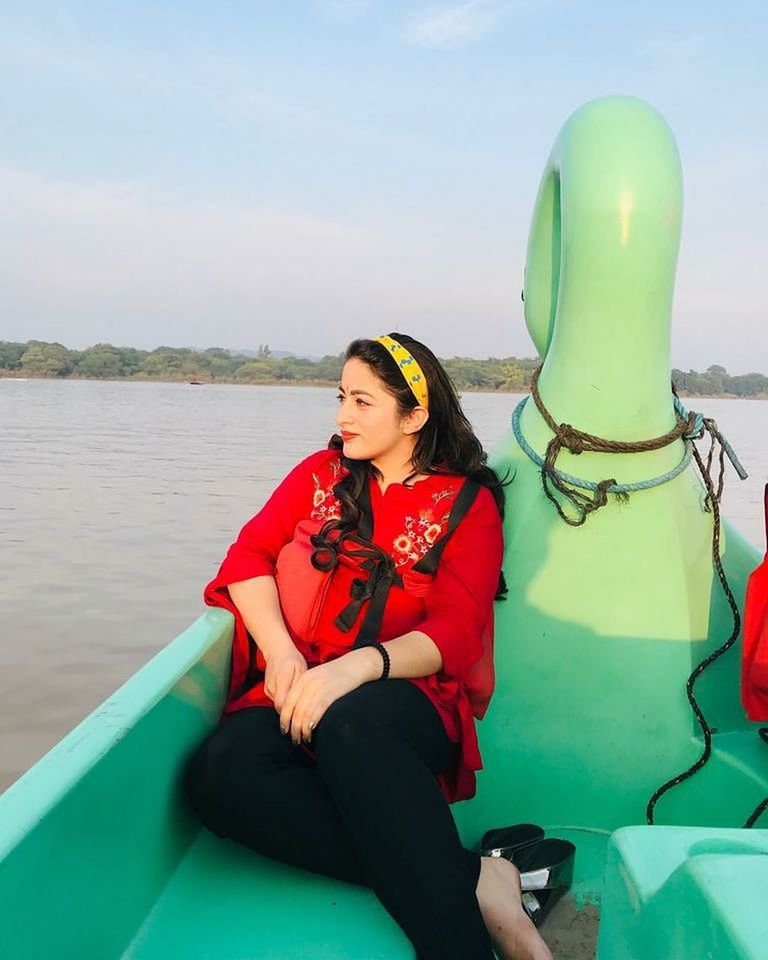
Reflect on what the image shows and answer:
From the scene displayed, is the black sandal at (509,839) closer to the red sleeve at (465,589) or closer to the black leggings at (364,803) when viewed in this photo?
the black leggings at (364,803)

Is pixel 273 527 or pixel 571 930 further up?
pixel 273 527

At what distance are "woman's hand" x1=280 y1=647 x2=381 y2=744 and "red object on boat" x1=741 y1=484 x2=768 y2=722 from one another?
0.75 m

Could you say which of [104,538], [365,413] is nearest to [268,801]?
[365,413]

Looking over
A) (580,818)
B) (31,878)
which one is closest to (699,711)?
(580,818)

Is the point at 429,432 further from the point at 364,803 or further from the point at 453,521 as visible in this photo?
the point at 364,803

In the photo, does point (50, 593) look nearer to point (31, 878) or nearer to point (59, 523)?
point (59, 523)

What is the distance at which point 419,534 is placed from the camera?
1875 millimetres

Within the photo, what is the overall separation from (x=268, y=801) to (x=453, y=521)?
639 mm

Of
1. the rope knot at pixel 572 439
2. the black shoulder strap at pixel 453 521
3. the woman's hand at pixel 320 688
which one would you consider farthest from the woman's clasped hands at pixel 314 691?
the rope knot at pixel 572 439

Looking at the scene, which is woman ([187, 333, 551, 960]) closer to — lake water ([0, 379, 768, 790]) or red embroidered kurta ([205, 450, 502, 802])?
red embroidered kurta ([205, 450, 502, 802])

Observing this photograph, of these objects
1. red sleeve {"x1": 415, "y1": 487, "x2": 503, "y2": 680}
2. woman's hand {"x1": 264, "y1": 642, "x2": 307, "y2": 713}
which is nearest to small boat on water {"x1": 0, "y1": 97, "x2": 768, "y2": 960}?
woman's hand {"x1": 264, "y1": 642, "x2": 307, "y2": 713}

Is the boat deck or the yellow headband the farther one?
the yellow headband

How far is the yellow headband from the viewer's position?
191cm

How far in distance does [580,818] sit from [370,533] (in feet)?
2.58
